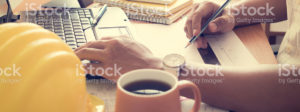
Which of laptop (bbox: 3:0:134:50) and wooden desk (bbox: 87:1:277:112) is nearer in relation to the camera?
wooden desk (bbox: 87:1:277:112)

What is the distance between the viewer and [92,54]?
749mm

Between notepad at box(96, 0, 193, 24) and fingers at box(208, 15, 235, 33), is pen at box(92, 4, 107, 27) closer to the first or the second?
notepad at box(96, 0, 193, 24)

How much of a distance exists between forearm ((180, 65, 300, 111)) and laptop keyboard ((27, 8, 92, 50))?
390 millimetres

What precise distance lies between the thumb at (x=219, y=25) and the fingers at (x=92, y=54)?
406mm

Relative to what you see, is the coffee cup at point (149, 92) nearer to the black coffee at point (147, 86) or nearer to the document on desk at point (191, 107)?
the black coffee at point (147, 86)

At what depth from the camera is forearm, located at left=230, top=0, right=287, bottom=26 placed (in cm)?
113

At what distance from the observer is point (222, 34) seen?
1.05 metres

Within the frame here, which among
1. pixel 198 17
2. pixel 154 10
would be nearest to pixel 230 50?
pixel 198 17

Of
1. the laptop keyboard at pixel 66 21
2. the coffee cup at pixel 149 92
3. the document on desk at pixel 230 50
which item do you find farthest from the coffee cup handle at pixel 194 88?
the laptop keyboard at pixel 66 21

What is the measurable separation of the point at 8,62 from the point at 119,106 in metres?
0.16

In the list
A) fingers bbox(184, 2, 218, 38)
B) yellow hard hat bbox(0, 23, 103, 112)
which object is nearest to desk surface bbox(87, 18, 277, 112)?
fingers bbox(184, 2, 218, 38)

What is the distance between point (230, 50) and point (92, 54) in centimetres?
40

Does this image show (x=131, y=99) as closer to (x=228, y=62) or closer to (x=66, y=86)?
(x=66, y=86)

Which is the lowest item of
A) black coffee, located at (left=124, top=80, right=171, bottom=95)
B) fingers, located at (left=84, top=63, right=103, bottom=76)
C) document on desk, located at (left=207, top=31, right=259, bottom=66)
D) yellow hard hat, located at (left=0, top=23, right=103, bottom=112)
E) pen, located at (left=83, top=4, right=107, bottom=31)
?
document on desk, located at (left=207, top=31, right=259, bottom=66)
